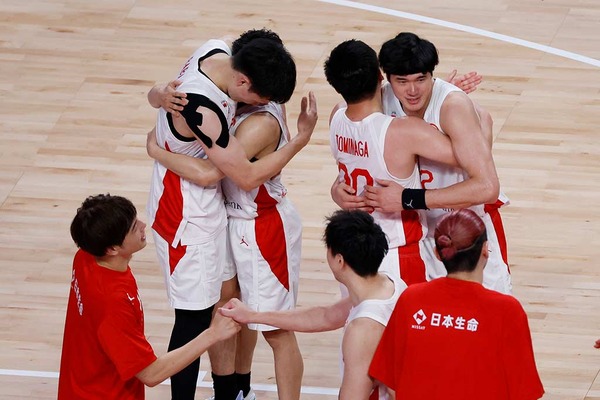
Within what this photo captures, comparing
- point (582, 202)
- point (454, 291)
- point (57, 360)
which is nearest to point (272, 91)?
point (454, 291)

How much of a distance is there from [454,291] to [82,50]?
6.21 m

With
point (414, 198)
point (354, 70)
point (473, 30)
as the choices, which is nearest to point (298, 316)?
point (414, 198)

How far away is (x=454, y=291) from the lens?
4.21 metres

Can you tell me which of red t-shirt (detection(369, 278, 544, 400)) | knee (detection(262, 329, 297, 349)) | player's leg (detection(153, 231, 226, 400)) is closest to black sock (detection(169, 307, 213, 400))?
player's leg (detection(153, 231, 226, 400))

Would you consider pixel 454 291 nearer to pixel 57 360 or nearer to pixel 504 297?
pixel 504 297

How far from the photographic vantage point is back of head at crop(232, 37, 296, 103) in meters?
5.25

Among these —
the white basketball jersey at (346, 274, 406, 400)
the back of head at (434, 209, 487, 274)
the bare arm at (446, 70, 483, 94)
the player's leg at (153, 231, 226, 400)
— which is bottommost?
the player's leg at (153, 231, 226, 400)

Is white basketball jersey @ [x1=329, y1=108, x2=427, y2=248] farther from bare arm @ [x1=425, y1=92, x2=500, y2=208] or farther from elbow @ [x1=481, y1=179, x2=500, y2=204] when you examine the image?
elbow @ [x1=481, y1=179, x2=500, y2=204]

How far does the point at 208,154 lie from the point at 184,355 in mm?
974

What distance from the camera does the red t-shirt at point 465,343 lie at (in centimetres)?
416

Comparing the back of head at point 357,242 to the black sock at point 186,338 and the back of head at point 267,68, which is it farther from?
the black sock at point 186,338

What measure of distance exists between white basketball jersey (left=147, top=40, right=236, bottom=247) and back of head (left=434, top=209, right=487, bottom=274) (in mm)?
1551

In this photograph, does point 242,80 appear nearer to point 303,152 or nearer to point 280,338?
point 280,338

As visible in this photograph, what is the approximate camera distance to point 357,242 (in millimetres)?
4520
